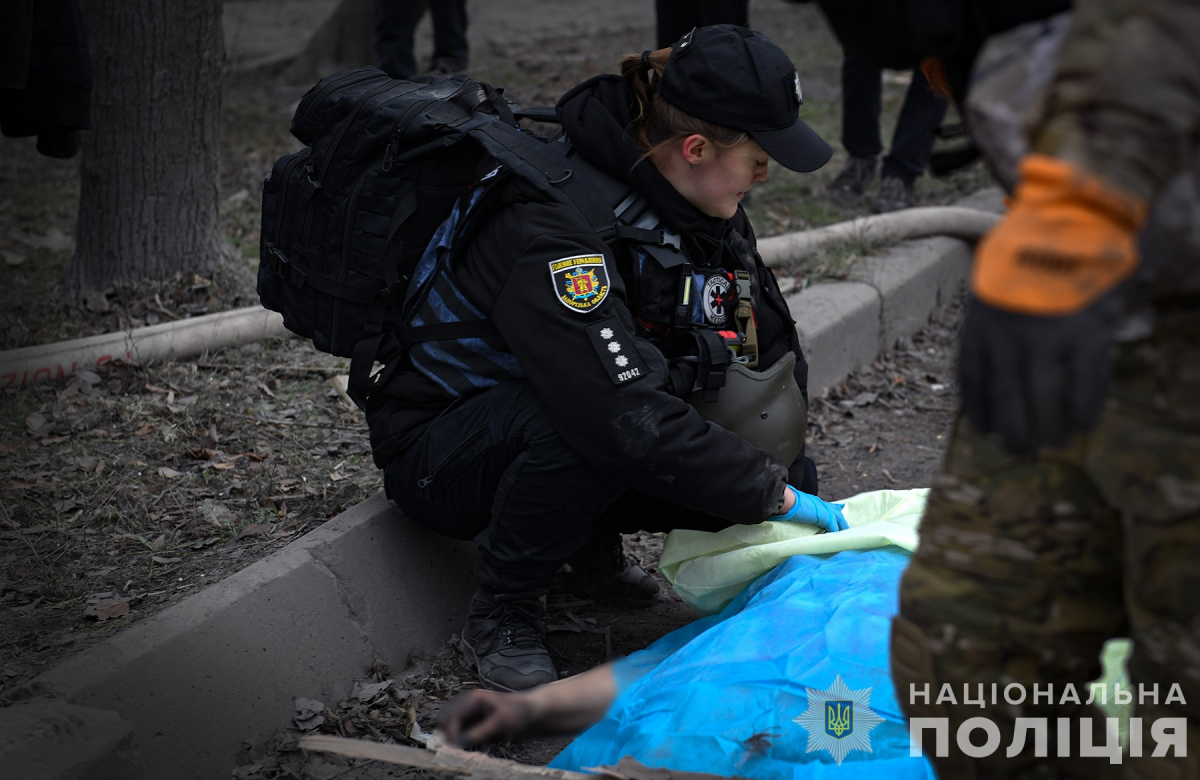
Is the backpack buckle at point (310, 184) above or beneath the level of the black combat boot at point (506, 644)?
above

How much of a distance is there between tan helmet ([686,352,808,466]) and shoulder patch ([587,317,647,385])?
356 mm

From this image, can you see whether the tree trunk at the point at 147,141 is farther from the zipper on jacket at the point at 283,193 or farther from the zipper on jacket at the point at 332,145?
the zipper on jacket at the point at 332,145

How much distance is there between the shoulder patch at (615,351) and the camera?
2.27 meters

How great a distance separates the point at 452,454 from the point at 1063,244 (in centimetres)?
162

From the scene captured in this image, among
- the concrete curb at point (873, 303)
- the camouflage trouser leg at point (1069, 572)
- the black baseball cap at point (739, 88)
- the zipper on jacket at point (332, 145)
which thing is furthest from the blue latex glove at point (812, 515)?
the concrete curb at point (873, 303)

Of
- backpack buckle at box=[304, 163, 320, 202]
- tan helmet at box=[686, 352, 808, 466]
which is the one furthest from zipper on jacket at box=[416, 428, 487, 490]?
backpack buckle at box=[304, 163, 320, 202]

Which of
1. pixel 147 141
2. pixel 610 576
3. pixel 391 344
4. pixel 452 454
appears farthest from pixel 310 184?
pixel 147 141

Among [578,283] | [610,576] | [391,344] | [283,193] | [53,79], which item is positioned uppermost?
[53,79]

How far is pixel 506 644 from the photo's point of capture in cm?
257

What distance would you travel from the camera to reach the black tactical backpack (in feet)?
8.01

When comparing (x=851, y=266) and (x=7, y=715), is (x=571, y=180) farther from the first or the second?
(x=851, y=266)

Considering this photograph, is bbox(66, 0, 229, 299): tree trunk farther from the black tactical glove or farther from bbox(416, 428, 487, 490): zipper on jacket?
the black tactical glove

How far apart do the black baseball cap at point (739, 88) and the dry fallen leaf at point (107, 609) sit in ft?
5.22

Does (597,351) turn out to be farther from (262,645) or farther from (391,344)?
(262,645)
